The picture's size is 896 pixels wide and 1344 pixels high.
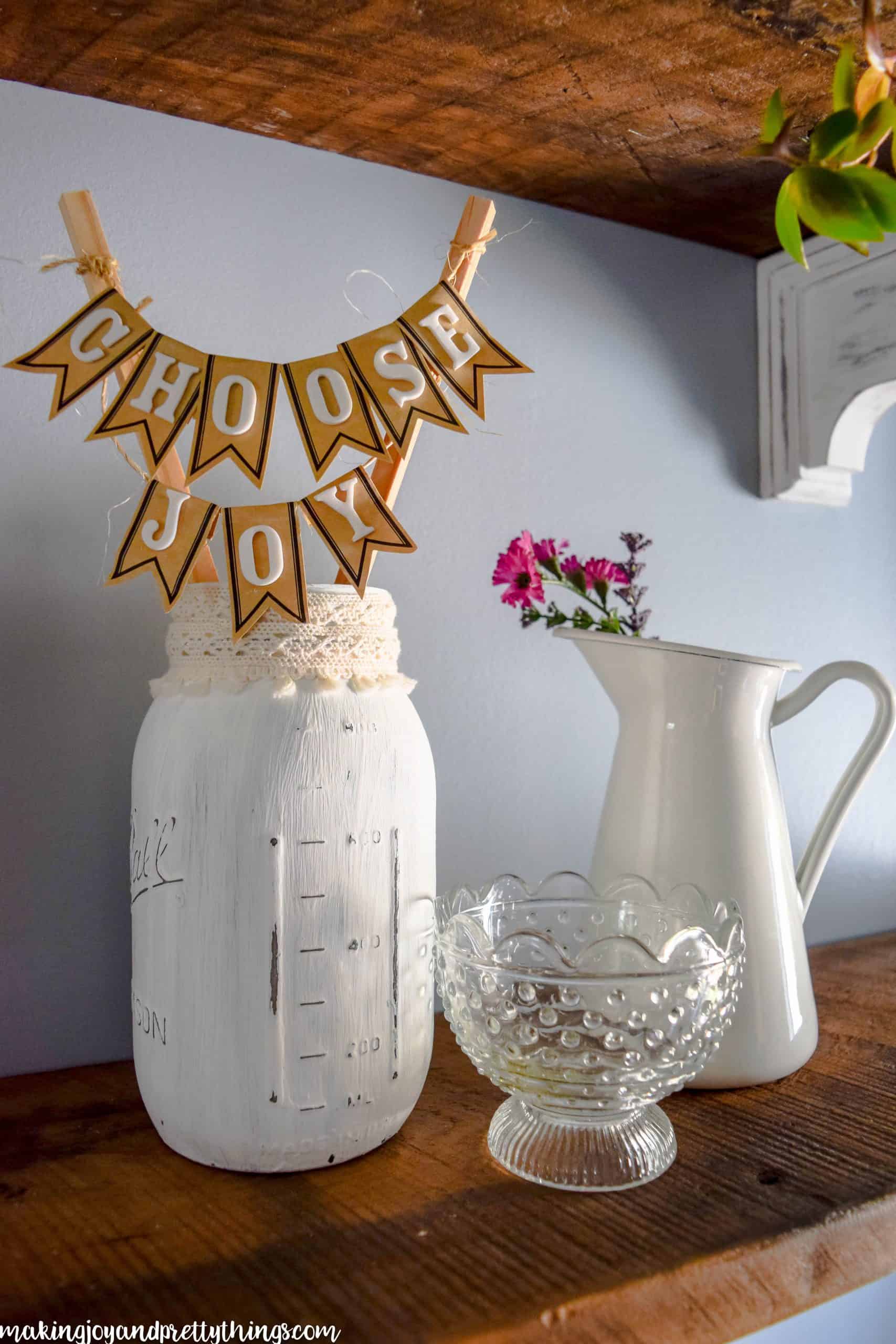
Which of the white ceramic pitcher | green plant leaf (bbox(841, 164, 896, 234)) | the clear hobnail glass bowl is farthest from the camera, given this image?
the white ceramic pitcher

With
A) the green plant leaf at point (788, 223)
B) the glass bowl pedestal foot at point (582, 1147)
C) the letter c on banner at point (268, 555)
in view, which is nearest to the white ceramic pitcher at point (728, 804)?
→ the glass bowl pedestal foot at point (582, 1147)

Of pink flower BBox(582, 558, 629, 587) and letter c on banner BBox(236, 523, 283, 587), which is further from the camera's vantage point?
pink flower BBox(582, 558, 629, 587)

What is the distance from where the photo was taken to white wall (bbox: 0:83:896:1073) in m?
0.65

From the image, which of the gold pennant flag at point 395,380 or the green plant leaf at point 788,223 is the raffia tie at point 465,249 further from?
the green plant leaf at point 788,223

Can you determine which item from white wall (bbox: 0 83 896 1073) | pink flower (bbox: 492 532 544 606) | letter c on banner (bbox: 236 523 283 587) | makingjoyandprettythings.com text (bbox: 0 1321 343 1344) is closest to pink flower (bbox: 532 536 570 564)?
pink flower (bbox: 492 532 544 606)

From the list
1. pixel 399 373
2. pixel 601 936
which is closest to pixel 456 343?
pixel 399 373

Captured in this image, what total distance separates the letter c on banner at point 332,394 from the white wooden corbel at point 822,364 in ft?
1.65

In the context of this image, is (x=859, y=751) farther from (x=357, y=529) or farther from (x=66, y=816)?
(x=66, y=816)

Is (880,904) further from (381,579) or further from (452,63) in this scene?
(452,63)

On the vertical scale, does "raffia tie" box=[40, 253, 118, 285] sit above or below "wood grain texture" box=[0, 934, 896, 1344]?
above

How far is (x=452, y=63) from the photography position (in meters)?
0.62

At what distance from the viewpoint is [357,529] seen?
0.56m

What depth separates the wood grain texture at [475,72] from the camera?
1.88 feet

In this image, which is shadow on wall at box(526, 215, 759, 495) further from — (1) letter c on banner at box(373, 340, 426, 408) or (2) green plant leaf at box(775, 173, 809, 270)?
(2) green plant leaf at box(775, 173, 809, 270)
